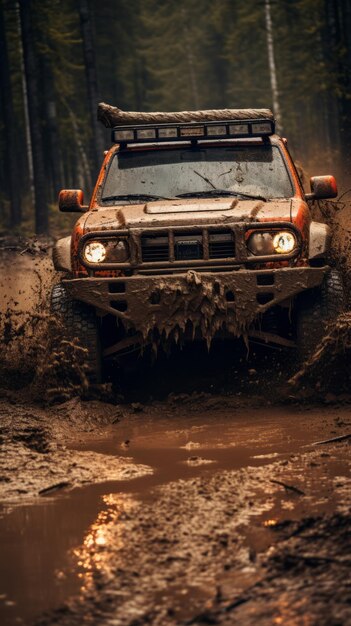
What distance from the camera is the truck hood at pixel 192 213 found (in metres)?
7.57

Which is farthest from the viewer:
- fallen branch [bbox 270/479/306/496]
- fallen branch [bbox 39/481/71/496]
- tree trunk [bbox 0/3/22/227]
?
tree trunk [bbox 0/3/22/227]

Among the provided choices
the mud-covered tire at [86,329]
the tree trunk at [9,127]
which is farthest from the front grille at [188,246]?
the tree trunk at [9,127]

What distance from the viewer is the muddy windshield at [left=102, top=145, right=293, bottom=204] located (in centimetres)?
847

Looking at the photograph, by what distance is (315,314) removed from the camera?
769 centimetres

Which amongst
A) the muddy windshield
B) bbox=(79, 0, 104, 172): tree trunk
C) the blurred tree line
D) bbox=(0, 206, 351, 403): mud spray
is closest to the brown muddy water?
bbox=(0, 206, 351, 403): mud spray

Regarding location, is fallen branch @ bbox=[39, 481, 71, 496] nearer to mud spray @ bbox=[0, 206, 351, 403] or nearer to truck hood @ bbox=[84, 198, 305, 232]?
mud spray @ bbox=[0, 206, 351, 403]

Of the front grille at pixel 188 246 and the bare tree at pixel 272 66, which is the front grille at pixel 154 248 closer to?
the front grille at pixel 188 246

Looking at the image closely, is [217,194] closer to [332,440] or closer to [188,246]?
[188,246]

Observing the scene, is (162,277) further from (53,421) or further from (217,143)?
(217,143)

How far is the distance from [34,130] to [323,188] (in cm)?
2192

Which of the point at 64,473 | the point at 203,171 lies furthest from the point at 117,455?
the point at 203,171

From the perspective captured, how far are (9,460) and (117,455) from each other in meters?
0.67

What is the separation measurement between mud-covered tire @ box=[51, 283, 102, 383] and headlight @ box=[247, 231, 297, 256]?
1.35m

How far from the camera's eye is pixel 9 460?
19.9 feet
